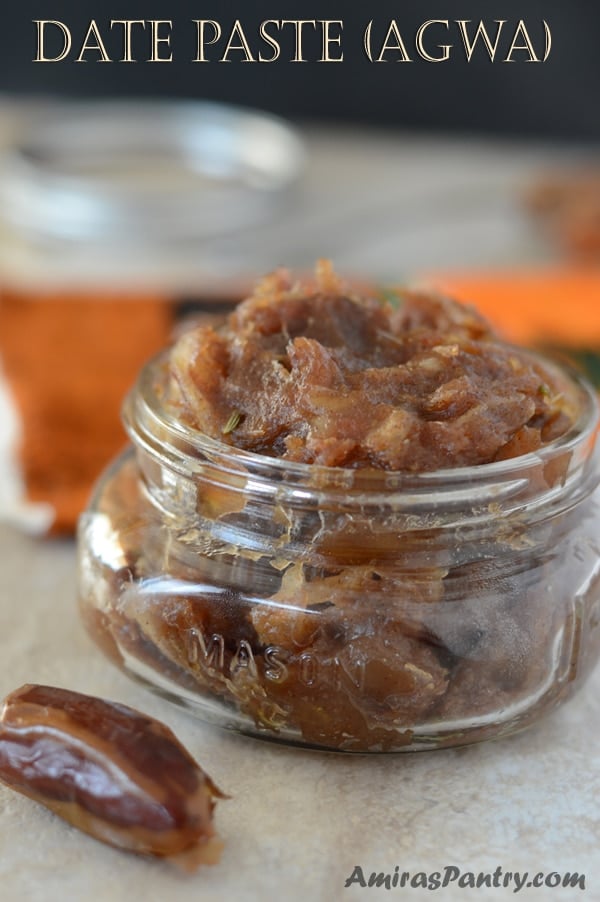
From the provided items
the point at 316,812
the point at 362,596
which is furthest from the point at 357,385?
the point at 316,812

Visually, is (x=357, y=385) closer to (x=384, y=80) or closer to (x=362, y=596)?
(x=362, y=596)

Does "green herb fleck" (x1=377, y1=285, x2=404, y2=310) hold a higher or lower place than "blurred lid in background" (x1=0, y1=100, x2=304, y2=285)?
higher

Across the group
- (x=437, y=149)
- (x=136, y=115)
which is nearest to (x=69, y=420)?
(x=136, y=115)

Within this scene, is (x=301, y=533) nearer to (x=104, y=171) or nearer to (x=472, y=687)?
(x=472, y=687)

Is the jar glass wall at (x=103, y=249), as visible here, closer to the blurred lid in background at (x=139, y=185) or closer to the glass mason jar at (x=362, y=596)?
the blurred lid in background at (x=139, y=185)

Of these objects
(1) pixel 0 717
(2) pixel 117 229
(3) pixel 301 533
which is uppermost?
(3) pixel 301 533
